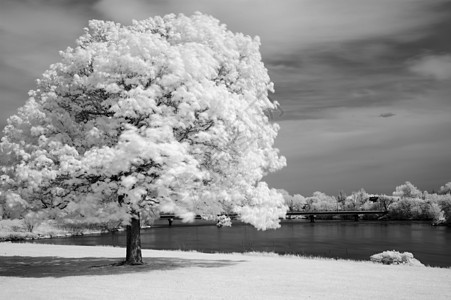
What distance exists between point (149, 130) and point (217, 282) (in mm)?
7052

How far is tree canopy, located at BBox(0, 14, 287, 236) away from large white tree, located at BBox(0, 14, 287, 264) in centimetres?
6

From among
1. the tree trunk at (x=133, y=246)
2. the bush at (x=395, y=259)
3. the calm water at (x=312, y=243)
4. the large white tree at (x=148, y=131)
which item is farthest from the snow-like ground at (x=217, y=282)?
the calm water at (x=312, y=243)

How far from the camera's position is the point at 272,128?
24969 millimetres

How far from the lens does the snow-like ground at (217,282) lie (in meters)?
16.6

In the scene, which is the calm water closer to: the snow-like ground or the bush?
the bush

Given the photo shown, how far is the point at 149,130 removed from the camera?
19531 mm

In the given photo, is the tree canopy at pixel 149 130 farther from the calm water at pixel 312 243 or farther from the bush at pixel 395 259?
the calm water at pixel 312 243

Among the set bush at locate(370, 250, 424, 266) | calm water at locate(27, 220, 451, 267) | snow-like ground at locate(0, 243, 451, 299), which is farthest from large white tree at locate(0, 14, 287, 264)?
calm water at locate(27, 220, 451, 267)

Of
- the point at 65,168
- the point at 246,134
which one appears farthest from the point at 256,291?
the point at 65,168

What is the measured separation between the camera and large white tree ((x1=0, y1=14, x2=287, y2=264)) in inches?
792

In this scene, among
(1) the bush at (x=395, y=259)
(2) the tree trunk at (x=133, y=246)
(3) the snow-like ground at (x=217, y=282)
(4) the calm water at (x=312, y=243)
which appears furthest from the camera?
(4) the calm water at (x=312, y=243)

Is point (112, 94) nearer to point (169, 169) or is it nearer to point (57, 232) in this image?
point (169, 169)

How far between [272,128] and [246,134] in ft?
11.3

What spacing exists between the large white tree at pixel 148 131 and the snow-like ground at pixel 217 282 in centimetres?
271
